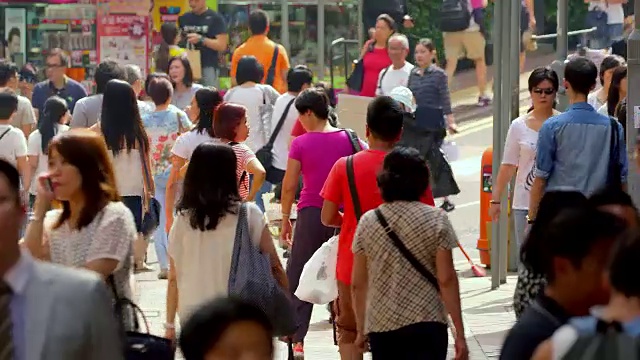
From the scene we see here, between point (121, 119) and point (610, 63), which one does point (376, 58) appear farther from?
point (121, 119)

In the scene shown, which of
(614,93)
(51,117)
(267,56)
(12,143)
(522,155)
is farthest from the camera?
(267,56)

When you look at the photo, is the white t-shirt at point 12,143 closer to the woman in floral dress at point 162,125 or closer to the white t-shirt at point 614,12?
the woman in floral dress at point 162,125

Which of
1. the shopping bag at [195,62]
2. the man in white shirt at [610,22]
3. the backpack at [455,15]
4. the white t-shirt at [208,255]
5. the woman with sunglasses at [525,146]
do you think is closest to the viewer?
the white t-shirt at [208,255]

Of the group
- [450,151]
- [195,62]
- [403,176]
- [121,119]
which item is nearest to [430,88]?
[450,151]

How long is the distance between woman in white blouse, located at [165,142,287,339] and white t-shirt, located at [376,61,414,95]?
9413 millimetres

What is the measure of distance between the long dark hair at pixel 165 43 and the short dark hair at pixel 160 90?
4.97 metres

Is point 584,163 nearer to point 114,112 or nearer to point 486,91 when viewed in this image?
point 114,112

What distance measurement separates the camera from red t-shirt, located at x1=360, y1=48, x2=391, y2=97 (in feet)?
57.4

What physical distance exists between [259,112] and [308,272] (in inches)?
226

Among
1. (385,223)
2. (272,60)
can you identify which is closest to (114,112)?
(385,223)

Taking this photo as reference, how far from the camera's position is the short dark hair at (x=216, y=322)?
13.8 ft

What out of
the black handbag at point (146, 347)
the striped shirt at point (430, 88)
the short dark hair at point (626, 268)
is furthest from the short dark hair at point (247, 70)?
the short dark hair at point (626, 268)

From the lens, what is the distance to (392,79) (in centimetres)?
1692

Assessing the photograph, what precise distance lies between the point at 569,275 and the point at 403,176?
8.41 ft
